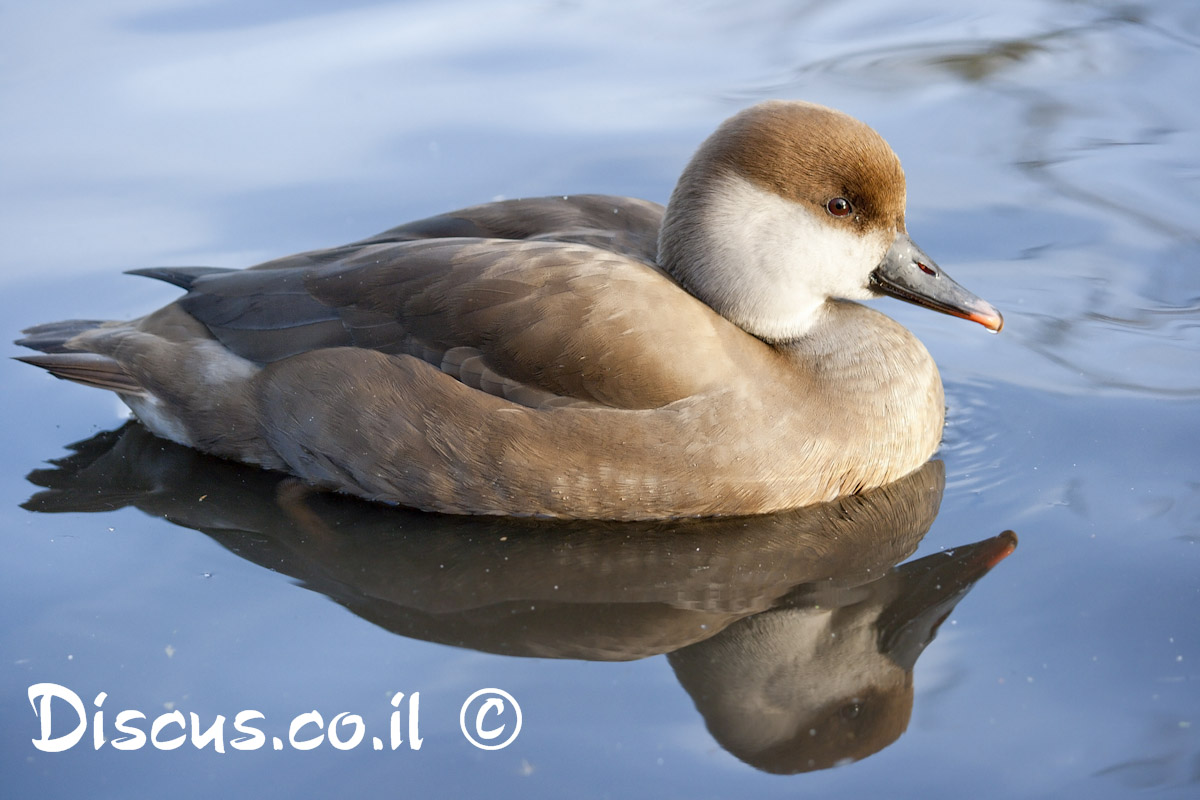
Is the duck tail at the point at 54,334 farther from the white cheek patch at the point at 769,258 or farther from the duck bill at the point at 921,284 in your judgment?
the duck bill at the point at 921,284

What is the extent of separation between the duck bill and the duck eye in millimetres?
258

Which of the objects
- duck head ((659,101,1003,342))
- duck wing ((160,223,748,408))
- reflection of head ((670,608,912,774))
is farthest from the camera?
duck head ((659,101,1003,342))

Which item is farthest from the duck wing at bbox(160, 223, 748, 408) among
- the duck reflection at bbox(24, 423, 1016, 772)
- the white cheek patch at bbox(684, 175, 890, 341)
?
the duck reflection at bbox(24, 423, 1016, 772)

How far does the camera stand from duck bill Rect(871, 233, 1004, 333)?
516cm

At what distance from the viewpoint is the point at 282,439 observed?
5.15 metres

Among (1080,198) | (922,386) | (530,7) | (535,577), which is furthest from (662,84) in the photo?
(535,577)

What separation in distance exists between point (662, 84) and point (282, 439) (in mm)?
4071

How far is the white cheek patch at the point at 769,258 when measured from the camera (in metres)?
5.00

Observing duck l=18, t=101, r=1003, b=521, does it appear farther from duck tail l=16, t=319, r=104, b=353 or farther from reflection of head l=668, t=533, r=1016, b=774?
reflection of head l=668, t=533, r=1016, b=774

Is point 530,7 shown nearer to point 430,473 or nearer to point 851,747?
point 430,473
